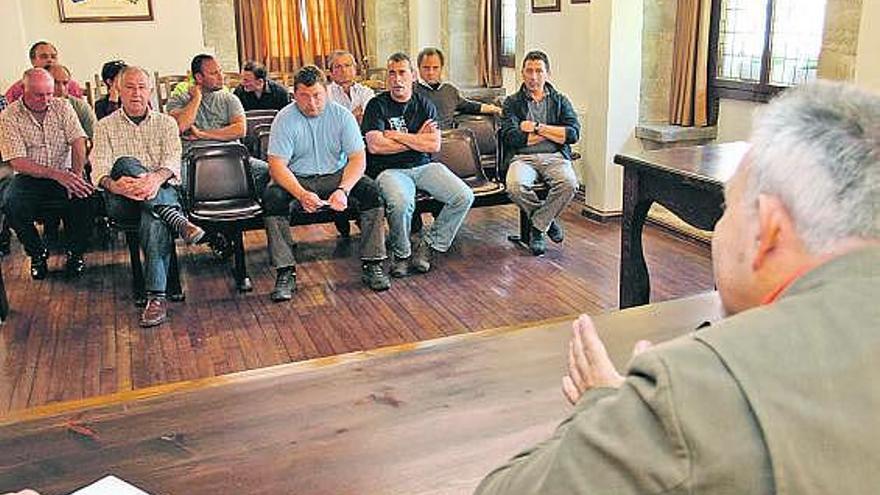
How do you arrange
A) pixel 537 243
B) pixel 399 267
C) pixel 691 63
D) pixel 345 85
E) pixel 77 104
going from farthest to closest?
pixel 345 85 < pixel 691 63 < pixel 77 104 < pixel 537 243 < pixel 399 267

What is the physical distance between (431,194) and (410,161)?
0.24m

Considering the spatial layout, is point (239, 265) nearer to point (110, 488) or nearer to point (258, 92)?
point (258, 92)

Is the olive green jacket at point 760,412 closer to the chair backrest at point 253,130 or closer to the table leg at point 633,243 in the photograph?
the table leg at point 633,243

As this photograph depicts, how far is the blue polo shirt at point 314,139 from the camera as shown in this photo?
424 cm

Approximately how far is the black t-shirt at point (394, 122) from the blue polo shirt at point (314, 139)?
0.97 ft

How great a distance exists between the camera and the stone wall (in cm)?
824

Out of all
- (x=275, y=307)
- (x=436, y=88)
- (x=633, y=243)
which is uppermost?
(x=436, y=88)

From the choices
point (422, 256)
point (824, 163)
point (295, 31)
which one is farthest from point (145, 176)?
point (295, 31)

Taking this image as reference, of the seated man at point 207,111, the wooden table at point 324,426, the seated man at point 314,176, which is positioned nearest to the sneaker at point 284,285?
the seated man at point 314,176

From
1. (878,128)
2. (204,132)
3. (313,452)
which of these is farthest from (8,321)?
(878,128)

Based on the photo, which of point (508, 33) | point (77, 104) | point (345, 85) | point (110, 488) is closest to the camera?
point (110, 488)

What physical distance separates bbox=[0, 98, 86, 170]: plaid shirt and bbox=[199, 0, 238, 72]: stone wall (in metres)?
3.74

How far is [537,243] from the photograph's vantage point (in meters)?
4.84

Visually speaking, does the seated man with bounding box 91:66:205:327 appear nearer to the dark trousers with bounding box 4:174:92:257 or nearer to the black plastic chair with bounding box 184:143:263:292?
the black plastic chair with bounding box 184:143:263:292
